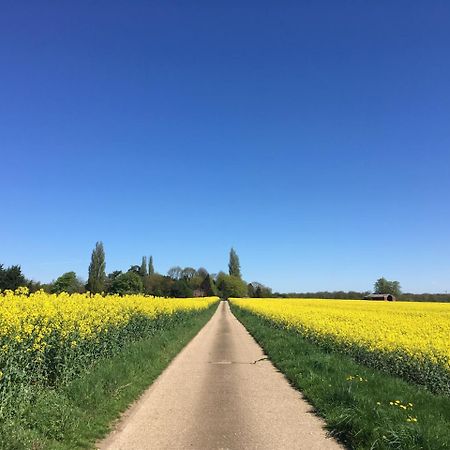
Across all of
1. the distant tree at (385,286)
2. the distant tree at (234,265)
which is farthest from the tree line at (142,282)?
the distant tree at (385,286)

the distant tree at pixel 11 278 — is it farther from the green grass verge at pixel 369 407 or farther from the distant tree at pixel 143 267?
the distant tree at pixel 143 267

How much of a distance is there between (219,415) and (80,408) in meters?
2.79

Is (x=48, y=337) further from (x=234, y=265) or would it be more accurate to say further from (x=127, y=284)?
(x=234, y=265)

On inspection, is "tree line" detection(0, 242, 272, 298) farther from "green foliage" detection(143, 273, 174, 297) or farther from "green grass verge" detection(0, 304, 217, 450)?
"green grass verge" detection(0, 304, 217, 450)

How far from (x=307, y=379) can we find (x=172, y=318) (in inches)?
818

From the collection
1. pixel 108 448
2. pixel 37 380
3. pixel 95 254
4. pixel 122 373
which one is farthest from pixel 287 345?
pixel 95 254

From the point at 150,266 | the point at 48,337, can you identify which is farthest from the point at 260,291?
the point at 48,337

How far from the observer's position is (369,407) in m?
8.50

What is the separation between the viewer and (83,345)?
1227 centimetres

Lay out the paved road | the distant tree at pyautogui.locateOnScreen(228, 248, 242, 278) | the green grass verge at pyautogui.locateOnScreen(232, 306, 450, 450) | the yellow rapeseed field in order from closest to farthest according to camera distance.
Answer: the green grass verge at pyautogui.locateOnScreen(232, 306, 450, 450) → the paved road → the yellow rapeseed field → the distant tree at pyautogui.locateOnScreen(228, 248, 242, 278)

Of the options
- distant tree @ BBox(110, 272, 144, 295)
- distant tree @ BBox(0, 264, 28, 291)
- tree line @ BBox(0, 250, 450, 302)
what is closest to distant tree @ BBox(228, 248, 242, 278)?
tree line @ BBox(0, 250, 450, 302)

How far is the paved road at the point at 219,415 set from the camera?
746 centimetres

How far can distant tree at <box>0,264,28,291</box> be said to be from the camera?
4172 cm

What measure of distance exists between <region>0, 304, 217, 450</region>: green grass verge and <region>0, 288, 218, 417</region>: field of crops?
1.27 ft
